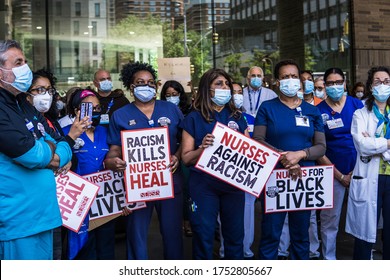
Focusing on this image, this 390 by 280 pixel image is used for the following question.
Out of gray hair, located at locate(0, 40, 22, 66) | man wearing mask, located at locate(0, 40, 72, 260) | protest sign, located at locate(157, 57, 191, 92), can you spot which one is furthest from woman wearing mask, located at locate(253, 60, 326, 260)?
protest sign, located at locate(157, 57, 191, 92)

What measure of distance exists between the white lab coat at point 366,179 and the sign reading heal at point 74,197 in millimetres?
2380

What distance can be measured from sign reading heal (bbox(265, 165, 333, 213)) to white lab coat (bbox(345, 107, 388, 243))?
274 millimetres

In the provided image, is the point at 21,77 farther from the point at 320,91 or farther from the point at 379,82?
the point at 320,91

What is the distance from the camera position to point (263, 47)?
13.7 metres

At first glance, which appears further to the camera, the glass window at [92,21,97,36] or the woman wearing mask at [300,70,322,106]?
the glass window at [92,21,97,36]

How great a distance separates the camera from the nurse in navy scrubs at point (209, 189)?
172 inches

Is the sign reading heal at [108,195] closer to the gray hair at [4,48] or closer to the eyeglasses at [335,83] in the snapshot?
the gray hair at [4,48]

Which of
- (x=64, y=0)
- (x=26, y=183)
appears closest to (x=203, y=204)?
(x=26, y=183)

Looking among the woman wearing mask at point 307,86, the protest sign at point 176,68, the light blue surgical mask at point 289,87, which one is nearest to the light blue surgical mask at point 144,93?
the light blue surgical mask at point 289,87

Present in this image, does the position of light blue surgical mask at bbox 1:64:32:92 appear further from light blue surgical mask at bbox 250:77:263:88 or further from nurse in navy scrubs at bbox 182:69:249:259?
light blue surgical mask at bbox 250:77:263:88

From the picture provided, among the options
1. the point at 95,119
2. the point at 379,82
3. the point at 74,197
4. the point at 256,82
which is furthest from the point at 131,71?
the point at 256,82

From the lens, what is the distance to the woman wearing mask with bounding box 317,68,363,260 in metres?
5.48
